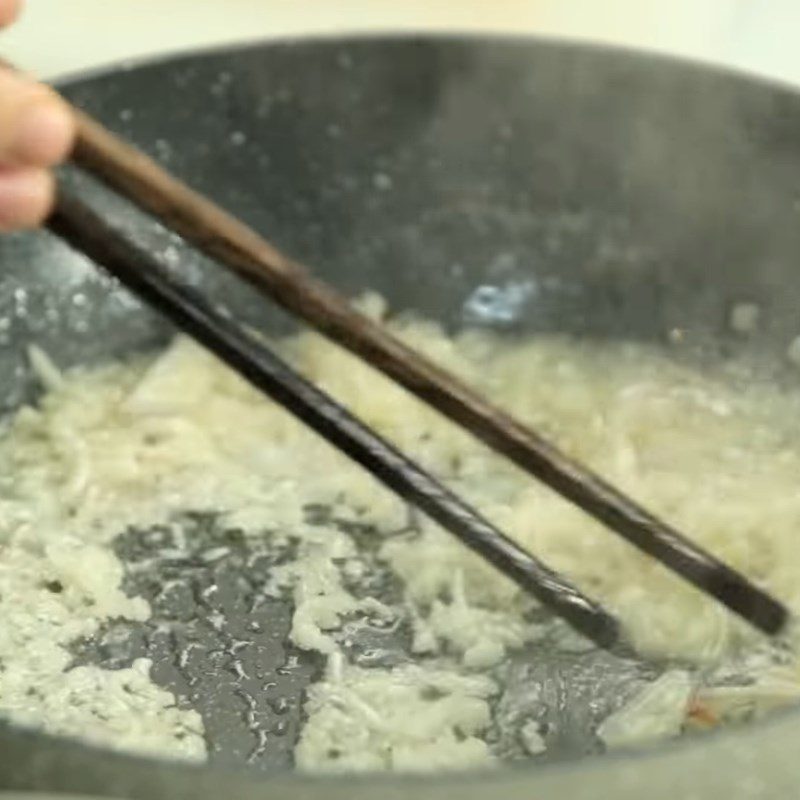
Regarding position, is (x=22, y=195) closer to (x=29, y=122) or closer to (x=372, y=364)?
(x=29, y=122)

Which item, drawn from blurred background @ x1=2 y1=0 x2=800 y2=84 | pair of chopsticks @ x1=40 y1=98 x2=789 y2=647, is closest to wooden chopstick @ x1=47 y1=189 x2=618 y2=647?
pair of chopsticks @ x1=40 y1=98 x2=789 y2=647

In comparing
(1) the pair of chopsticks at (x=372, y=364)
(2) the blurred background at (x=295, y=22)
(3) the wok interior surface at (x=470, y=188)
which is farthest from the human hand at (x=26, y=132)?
(2) the blurred background at (x=295, y=22)

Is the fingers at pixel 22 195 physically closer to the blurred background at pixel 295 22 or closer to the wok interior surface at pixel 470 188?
the wok interior surface at pixel 470 188

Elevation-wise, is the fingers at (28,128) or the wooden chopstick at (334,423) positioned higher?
the fingers at (28,128)

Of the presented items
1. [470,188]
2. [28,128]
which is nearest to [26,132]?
[28,128]

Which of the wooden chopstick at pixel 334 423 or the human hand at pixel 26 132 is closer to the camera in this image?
the human hand at pixel 26 132

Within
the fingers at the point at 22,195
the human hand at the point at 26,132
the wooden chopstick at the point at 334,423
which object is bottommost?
the wooden chopstick at the point at 334,423

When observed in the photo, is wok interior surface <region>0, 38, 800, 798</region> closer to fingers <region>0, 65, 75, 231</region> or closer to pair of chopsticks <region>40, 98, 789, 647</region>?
Result: pair of chopsticks <region>40, 98, 789, 647</region>
